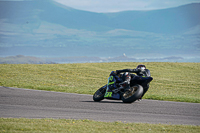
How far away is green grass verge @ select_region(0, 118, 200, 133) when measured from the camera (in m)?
6.63

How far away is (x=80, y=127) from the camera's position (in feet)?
22.9

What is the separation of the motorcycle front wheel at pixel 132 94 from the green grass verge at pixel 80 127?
3.48 m

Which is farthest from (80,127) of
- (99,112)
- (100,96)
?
(100,96)

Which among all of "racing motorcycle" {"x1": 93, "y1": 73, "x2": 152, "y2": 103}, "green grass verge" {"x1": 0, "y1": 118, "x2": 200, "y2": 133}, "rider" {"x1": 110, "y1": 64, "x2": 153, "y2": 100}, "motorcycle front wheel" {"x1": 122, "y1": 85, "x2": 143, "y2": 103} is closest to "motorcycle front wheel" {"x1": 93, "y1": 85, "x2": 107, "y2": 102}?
"racing motorcycle" {"x1": 93, "y1": 73, "x2": 152, "y2": 103}

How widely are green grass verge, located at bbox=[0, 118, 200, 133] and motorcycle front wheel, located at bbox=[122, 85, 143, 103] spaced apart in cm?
348

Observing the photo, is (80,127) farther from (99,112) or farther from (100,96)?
(100,96)

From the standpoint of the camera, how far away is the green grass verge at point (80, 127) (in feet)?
21.7

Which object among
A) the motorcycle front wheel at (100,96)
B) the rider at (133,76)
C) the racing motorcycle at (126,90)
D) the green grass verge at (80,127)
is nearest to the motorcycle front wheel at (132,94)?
the racing motorcycle at (126,90)

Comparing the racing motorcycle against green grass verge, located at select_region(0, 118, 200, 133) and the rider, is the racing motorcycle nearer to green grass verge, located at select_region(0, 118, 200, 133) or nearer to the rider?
the rider

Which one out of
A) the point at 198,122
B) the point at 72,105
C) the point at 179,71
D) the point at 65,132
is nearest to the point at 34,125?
the point at 65,132

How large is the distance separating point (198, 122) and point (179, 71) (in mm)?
31638

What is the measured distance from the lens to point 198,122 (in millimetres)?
8344

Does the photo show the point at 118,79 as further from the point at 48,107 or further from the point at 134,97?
the point at 48,107

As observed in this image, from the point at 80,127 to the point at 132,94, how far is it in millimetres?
4824
